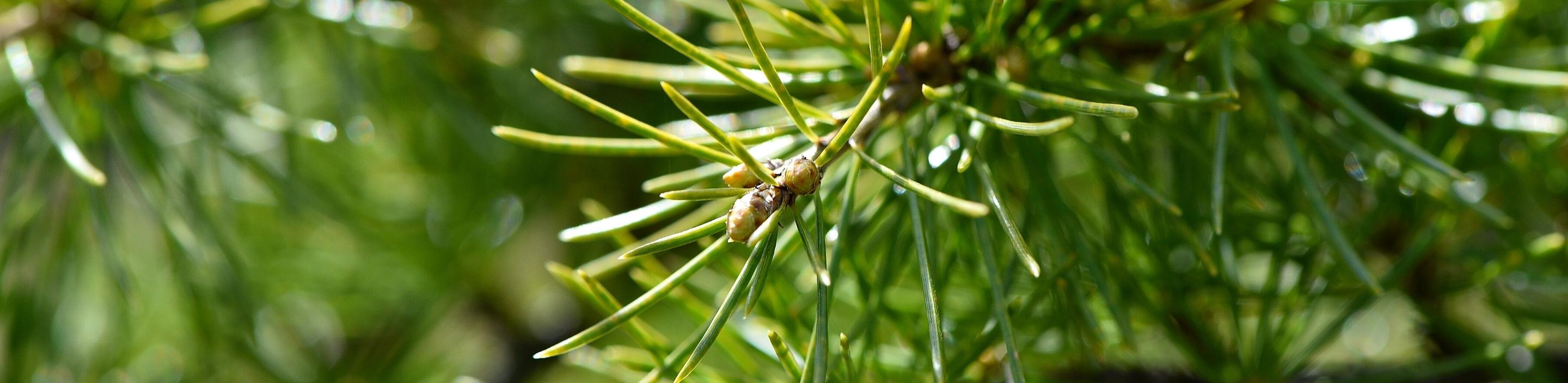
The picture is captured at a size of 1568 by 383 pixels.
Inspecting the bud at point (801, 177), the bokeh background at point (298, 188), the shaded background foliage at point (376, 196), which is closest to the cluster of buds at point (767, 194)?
the bud at point (801, 177)

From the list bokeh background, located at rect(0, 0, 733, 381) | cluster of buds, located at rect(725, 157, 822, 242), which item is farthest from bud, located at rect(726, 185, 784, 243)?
bokeh background, located at rect(0, 0, 733, 381)

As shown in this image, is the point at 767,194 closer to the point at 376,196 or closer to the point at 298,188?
the point at 298,188

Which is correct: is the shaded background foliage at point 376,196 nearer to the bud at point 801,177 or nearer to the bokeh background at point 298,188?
the bokeh background at point 298,188

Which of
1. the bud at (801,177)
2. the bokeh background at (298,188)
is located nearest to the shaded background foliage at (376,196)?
the bokeh background at (298,188)

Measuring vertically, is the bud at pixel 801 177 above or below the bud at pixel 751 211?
above

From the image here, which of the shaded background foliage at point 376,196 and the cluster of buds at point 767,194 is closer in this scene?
the cluster of buds at point 767,194

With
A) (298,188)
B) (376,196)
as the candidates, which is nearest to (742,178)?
(298,188)

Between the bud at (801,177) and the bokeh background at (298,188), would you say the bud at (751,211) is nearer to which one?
the bud at (801,177)

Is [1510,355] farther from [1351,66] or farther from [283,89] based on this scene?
[283,89]
